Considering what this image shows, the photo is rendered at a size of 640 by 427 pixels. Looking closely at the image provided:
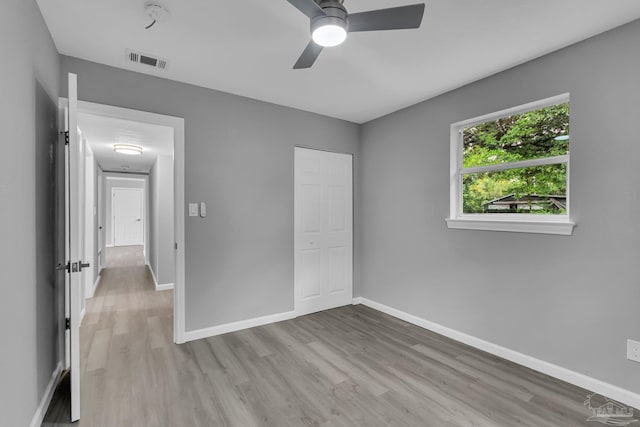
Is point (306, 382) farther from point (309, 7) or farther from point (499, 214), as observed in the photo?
point (309, 7)

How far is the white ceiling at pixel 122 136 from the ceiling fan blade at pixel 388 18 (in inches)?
89.1

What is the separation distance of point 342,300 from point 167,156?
397 centimetres

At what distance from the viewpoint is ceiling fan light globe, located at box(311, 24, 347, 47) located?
154 cm

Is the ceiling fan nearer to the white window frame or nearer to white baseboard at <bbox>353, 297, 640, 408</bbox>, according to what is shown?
the white window frame

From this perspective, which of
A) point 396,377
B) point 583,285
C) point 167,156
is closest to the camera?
point 583,285

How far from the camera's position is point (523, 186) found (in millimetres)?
2682

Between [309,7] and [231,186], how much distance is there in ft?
7.10

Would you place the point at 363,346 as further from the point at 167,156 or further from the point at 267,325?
the point at 167,156

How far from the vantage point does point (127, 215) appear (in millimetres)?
10867

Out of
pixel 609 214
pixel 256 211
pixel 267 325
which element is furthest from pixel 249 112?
pixel 609 214

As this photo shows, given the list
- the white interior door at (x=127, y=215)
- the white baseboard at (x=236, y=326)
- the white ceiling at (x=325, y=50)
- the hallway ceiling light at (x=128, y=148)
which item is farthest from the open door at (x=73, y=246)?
the white interior door at (x=127, y=215)

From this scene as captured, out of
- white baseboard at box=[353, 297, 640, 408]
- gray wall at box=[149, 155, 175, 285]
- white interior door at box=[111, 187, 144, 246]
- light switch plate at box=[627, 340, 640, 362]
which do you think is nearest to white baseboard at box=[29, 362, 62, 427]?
gray wall at box=[149, 155, 175, 285]

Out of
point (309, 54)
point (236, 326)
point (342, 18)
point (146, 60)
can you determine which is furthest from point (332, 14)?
point (236, 326)

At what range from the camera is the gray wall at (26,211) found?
4.55 ft
